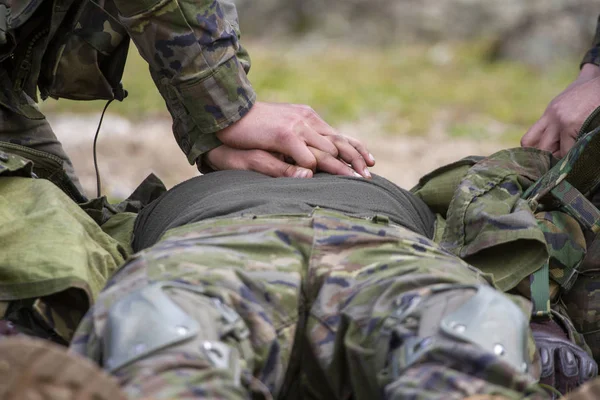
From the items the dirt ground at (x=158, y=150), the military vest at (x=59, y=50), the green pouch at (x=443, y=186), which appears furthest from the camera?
the dirt ground at (x=158, y=150)

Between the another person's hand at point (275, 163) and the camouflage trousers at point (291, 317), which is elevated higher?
the another person's hand at point (275, 163)

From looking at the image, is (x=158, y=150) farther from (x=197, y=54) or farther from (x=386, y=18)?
(x=386, y=18)

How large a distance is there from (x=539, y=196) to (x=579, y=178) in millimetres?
133

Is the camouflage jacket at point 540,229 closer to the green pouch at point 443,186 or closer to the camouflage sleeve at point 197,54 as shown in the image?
the green pouch at point 443,186

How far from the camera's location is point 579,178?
238 cm

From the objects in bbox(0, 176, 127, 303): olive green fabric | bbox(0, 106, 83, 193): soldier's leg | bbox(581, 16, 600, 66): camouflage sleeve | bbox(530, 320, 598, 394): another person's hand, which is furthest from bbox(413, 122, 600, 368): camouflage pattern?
Answer: bbox(0, 106, 83, 193): soldier's leg

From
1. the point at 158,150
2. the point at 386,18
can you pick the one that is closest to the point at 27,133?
the point at 158,150

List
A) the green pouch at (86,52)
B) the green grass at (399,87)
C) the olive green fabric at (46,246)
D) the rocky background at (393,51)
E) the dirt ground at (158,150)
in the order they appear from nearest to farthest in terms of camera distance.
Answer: the olive green fabric at (46,246), the green pouch at (86,52), the dirt ground at (158,150), the rocky background at (393,51), the green grass at (399,87)

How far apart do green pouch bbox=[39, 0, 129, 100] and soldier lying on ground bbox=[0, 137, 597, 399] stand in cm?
106

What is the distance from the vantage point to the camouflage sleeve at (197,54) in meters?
2.48

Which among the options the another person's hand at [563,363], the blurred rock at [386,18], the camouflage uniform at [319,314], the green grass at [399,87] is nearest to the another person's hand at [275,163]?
the camouflage uniform at [319,314]

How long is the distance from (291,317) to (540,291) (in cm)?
75

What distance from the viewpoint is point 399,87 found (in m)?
8.80

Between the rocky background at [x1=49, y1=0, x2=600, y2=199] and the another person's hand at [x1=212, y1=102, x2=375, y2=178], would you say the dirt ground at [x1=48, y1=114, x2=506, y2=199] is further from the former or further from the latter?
the another person's hand at [x1=212, y1=102, x2=375, y2=178]
